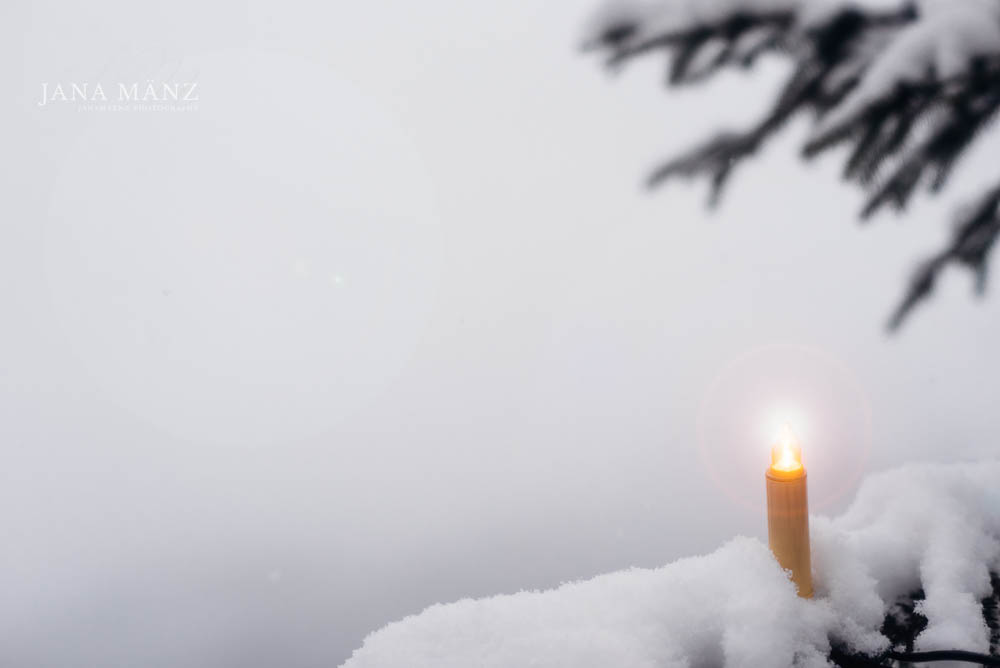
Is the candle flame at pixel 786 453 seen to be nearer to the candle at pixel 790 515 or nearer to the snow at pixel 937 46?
the candle at pixel 790 515

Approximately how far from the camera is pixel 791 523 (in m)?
1.22

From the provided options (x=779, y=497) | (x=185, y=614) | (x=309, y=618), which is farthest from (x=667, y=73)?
(x=185, y=614)

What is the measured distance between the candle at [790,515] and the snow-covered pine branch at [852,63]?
600 millimetres

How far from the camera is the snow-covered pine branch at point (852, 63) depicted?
80cm

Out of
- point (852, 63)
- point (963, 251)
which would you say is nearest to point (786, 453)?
point (963, 251)

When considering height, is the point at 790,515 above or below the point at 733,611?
above

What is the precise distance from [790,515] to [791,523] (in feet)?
0.06

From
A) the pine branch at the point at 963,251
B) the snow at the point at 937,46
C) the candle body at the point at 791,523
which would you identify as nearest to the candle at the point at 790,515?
the candle body at the point at 791,523

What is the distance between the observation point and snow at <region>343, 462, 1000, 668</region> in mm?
1126

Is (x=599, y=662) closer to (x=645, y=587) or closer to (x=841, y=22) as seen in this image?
(x=645, y=587)

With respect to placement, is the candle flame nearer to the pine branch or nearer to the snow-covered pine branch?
the pine branch

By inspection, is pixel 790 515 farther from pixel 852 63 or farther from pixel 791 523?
pixel 852 63

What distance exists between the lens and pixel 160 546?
16.3ft

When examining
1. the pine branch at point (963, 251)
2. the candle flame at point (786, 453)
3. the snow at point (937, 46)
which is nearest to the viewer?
the snow at point (937, 46)
